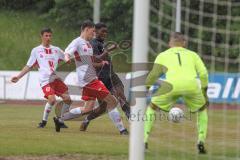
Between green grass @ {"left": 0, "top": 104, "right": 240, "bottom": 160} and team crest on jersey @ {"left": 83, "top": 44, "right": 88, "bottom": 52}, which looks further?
team crest on jersey @ {"left": 83, "top": 44, "right": 88, "bottom": 52}

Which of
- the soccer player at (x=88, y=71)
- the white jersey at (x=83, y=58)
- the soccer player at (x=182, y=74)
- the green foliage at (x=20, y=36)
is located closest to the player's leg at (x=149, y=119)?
the soccer player at (x=182, y=74)

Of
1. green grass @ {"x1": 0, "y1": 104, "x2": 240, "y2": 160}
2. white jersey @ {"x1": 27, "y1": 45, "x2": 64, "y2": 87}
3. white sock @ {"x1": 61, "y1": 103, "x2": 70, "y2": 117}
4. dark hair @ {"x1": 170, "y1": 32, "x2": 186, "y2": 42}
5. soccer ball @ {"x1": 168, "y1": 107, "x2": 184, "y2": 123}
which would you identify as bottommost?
green grass @ {"x1": 0, "y1": 104, "x2": 240, "y2": 160}

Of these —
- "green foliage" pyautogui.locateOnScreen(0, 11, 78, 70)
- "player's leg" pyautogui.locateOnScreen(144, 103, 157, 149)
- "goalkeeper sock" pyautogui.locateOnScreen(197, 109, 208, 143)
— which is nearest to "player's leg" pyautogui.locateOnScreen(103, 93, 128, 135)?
"player's leg" pyautogui.locateOnScreen(144, 103, 157, 149)

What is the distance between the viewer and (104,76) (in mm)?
14594

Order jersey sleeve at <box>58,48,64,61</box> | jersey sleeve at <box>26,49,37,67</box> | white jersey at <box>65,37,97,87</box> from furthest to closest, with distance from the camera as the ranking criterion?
jersey sleeve at <box>58,48,64,61</box>, jersey sleeve at <box>26,49,37,67</box>, white jersey at <box>65,37,97,87</box>

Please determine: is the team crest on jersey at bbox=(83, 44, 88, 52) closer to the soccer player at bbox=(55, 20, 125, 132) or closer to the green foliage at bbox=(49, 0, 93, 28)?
the soccer player at bbox=(55, 20, 125, 132)

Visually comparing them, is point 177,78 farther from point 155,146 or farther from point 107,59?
point 107,59

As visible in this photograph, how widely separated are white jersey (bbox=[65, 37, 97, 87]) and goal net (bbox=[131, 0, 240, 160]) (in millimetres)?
1711

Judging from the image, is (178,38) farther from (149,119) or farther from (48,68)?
(48,68)

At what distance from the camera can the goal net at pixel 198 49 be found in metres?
9.74

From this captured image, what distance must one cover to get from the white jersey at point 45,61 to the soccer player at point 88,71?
1147 millimetres

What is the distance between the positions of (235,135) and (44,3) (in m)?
35.5

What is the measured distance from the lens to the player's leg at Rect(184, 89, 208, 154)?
1118 centimetres

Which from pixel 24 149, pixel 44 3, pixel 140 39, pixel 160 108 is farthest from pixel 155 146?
pixel 44 3
